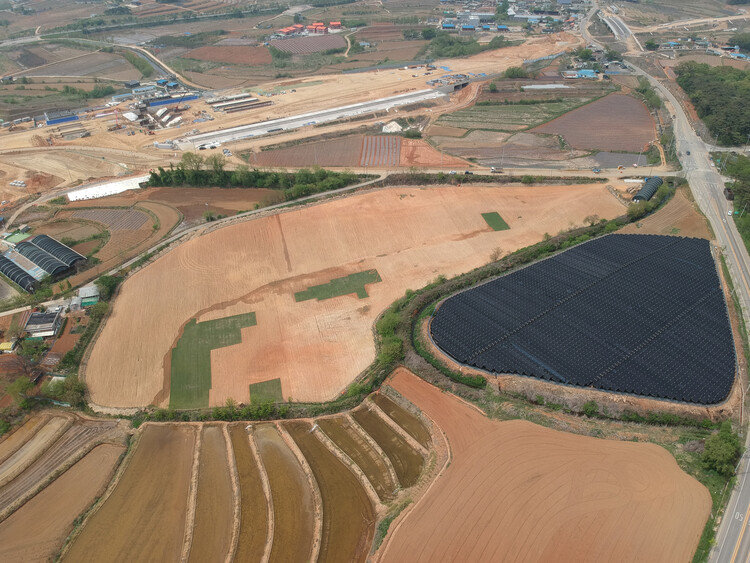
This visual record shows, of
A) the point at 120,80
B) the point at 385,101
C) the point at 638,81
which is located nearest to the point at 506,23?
the point at 638,81

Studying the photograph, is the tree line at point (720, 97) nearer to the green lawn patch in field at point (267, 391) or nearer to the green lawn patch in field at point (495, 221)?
the green lawn patch in field at point (495, 221)

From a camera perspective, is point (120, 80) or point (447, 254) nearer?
point (447, 254)

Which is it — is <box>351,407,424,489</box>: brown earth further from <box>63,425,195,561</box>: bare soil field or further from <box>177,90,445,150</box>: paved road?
<box>177,90,445,150</box>: paved road

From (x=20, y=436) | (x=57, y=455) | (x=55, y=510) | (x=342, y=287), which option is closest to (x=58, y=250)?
(x=20, y=436)

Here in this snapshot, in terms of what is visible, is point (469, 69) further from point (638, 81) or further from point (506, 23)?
point (506, 23)

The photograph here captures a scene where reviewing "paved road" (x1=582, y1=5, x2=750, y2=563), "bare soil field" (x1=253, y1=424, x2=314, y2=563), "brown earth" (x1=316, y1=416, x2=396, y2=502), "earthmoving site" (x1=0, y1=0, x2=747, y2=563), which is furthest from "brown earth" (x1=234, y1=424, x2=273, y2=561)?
"paved road" (x1=582, y1=5, x2=750, y2=563)

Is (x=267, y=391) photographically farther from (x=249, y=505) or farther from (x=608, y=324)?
(x=608, y=324)
